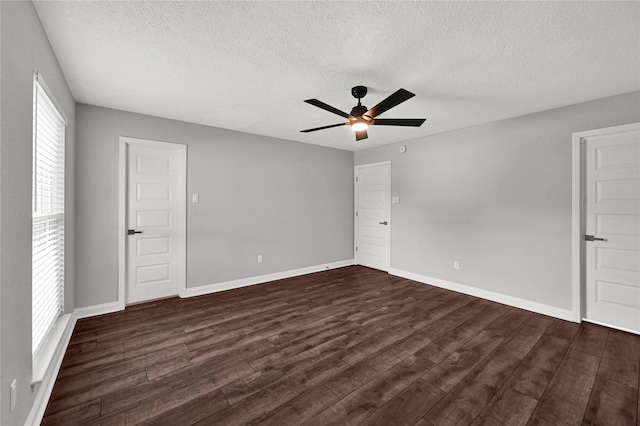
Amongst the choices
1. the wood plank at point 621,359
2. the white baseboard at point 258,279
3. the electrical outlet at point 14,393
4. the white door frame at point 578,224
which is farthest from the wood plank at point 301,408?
the white door frame at point 578,224

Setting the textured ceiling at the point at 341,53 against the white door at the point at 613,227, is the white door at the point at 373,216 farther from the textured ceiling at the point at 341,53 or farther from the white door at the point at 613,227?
the white door at the point at 613,227

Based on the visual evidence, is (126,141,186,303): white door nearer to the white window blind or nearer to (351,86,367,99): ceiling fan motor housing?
the white window blind

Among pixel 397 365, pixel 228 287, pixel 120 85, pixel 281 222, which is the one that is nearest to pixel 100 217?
pixel 120 85

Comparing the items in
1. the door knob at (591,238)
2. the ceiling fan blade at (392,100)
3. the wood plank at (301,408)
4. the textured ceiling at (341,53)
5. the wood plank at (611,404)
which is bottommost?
the wood plank at (611,404)

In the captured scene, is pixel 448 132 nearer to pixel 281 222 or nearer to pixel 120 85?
pixel 281 222

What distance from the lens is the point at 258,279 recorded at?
455cm

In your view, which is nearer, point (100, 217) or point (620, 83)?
point (620, 83)

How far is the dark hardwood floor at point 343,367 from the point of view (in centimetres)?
173

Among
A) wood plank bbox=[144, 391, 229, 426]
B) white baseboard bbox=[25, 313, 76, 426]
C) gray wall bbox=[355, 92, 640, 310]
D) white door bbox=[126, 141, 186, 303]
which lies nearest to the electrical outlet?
white baseboard bbox=[25, 313, 76, 426]

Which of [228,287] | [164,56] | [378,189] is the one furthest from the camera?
[378,189]

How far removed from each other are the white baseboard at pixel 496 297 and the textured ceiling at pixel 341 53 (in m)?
2.42

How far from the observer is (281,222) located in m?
4.84

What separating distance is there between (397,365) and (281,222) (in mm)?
3130

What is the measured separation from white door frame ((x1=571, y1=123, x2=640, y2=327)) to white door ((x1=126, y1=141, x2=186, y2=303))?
16.1ft
